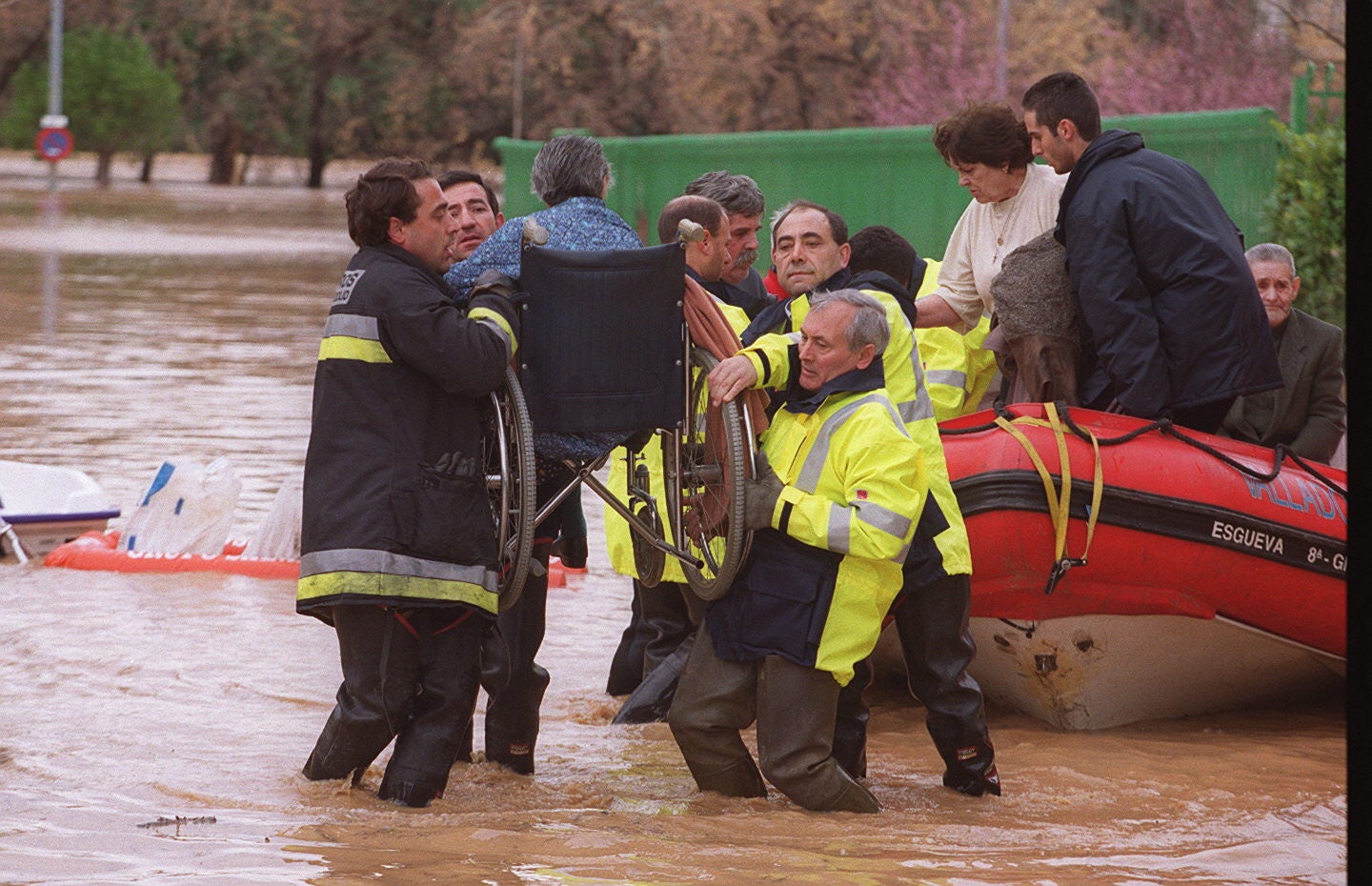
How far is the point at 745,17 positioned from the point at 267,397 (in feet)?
77.5

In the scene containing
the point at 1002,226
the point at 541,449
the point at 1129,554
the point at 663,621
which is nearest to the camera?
the point at 541,449

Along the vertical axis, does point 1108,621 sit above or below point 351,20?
below

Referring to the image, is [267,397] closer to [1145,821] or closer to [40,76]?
[1145,821]

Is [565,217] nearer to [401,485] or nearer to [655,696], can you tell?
[401,485]

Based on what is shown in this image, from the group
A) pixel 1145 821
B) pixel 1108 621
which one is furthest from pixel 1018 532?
pixel 1145 821

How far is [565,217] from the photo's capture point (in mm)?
5344

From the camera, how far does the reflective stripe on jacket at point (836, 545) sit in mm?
5023

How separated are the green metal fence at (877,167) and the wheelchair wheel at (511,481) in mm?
8538

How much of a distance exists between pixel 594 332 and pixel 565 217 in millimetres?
374

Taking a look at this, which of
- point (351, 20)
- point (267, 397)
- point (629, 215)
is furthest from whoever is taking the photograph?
point (351, 20)

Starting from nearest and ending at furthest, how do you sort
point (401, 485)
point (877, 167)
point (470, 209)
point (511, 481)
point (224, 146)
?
point (401, 485), point (511, 481), point (470, 209), point (877, 167), point (224, 146)

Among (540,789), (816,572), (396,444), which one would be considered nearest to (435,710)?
(540,789)

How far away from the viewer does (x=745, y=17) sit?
3631cm

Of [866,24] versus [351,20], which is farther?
[351,20]
